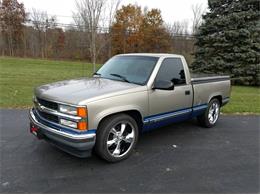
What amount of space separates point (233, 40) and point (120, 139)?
1359 centimetres

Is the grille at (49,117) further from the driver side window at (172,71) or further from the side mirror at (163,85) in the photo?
the driver side window at (172,71)

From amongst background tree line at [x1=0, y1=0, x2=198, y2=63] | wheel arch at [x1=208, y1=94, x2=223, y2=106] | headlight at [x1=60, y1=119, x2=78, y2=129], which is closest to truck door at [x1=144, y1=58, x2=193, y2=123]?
wheel arch at [x1=208, y1=94, x2=223, y2=106]

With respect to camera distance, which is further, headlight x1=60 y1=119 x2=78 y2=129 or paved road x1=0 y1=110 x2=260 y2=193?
headlight x1=60 y1=119 x2=78 y2=129

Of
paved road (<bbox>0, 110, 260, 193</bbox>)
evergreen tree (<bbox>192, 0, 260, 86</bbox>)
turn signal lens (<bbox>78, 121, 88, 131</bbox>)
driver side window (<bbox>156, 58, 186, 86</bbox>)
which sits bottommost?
paved road (<bbox>0, 110, 260, 193</bbox>)

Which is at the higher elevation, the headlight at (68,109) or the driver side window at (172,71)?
the driver side window at (172,71)

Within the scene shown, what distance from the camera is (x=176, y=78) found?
4531 mm

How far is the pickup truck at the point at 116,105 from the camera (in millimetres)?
3170

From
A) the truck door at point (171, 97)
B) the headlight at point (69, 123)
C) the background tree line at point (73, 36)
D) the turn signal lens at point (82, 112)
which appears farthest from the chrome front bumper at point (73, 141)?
the background tree line at point (73, 36)

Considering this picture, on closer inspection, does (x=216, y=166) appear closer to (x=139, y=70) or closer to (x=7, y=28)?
(x=139, y=70)

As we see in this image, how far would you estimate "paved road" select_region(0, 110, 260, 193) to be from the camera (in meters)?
2.97

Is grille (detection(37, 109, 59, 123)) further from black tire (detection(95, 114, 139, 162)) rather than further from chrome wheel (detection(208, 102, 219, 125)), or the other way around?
chrome wheel (detection(208, 102, 219, 125))

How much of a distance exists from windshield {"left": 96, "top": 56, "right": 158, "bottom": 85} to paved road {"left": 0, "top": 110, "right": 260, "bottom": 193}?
54.0 inches

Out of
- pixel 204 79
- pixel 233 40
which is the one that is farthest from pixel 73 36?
pixel 204 79

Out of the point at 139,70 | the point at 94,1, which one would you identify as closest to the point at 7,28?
the point at 94,1
